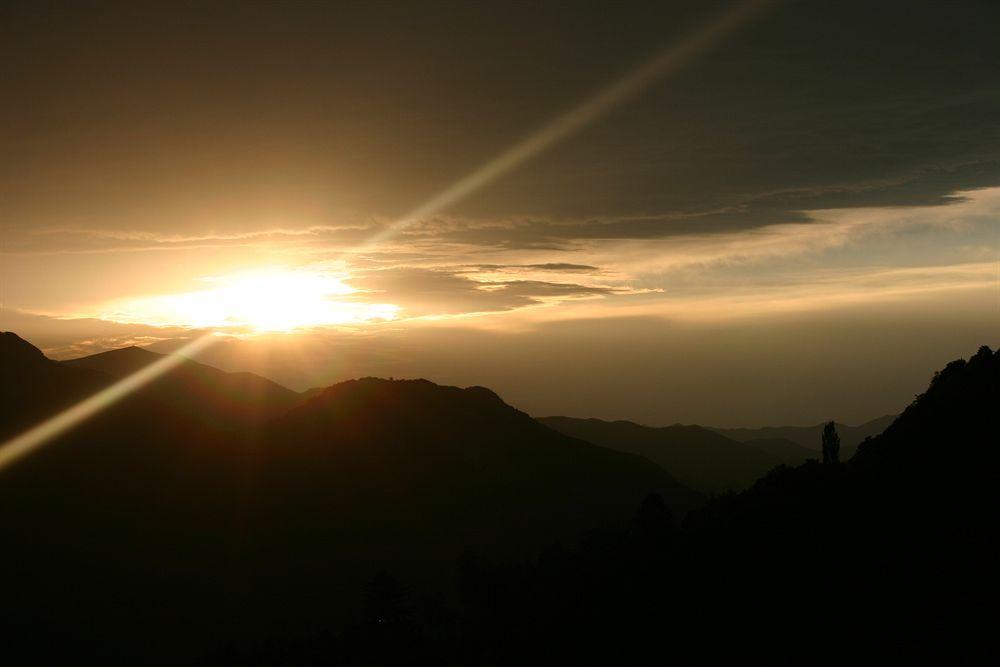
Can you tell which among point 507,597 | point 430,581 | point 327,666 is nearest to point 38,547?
point 430,581

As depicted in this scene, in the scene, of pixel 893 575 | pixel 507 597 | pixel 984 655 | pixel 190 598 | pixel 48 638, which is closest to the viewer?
pixel 984 655

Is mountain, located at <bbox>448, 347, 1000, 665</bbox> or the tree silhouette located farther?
the tree silhouette

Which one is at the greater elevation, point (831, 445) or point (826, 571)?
point (831, 445)

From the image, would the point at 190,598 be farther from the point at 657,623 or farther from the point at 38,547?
the point at 657,623

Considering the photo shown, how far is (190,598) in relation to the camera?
586 ft

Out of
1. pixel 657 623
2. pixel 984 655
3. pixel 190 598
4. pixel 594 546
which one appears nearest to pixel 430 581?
pixel 190 598

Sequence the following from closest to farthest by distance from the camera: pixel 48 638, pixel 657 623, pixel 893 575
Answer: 1. pixel 893 575
2. pixel 657 623
3. pixel 48 638

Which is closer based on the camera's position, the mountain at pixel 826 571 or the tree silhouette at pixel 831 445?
the mountain at pixel 826 571

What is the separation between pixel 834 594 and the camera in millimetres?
55281

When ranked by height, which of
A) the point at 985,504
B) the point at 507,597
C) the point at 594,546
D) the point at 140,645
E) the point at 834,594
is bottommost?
the point at 140,645

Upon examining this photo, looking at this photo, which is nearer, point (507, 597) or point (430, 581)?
point (507, 597)

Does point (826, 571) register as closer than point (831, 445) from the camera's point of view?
Yes

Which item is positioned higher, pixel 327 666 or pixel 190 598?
pixel 327 666

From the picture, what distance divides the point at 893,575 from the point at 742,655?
12895mm
